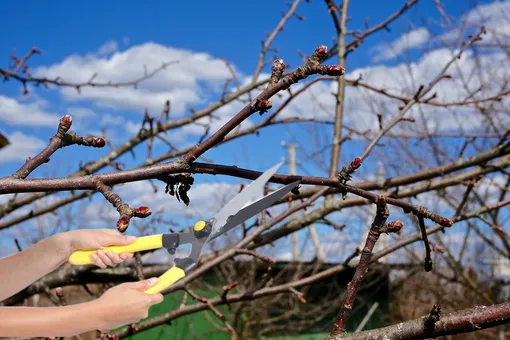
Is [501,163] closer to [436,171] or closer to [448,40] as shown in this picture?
[436,171]

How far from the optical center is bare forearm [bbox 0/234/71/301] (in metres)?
1.33

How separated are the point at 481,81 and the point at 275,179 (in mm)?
6883

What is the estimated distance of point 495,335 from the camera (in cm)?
881

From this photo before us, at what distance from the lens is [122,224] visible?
42.6 inches

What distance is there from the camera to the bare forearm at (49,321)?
1130 millimetres

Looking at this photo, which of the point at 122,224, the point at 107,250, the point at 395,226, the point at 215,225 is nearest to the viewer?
the point at 122,224

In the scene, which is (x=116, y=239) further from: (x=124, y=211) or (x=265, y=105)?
(x=265, y=105)

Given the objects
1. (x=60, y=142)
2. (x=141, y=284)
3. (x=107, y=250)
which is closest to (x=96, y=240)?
(x=107, y=250)

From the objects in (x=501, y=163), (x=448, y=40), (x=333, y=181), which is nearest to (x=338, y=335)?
(x=333, y=181)

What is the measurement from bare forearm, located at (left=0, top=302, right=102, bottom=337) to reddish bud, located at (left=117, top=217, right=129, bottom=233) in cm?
19

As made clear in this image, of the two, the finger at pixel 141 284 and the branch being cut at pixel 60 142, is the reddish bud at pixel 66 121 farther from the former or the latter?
the finger at pixel 141 284

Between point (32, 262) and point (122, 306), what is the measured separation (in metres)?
0.32

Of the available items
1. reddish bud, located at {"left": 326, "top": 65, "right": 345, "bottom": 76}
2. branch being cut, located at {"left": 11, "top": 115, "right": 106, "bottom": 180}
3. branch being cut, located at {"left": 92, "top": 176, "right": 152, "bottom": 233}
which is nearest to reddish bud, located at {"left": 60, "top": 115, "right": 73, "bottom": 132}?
branch being cut, located at {"left": 11, "top": 115, "right": 106, "bottom": 180}

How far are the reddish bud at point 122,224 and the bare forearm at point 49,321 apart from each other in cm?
19
